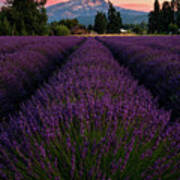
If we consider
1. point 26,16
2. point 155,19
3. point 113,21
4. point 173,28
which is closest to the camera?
point 26,16

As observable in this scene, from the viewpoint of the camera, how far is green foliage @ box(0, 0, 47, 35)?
33312 millimetres

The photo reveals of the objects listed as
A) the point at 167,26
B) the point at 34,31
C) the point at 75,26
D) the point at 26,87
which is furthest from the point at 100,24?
the point at 26,87

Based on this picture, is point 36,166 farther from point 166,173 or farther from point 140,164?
point 166,173

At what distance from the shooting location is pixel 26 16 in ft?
113

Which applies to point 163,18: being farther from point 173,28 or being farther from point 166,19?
point 173,28

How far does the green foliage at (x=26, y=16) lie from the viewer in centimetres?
3331

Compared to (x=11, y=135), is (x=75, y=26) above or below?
above

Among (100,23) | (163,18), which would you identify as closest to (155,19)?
(163,18)

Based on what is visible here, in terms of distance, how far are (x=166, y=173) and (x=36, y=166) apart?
2.57ft

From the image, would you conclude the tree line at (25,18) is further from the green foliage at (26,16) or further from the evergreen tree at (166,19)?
the evergreen tree at (166,19)

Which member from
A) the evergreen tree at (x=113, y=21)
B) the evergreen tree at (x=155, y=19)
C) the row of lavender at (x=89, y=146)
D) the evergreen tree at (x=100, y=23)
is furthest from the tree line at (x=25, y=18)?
the row of lavender at (x=89, y=146)

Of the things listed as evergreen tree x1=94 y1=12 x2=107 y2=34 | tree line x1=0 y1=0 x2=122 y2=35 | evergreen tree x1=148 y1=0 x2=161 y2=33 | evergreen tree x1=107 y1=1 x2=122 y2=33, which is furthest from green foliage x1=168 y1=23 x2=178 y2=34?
tree line x1=0 y1=0 x2=122 y2=35

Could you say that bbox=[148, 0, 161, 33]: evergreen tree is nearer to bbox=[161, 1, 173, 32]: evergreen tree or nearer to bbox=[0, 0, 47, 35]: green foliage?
bbox=[161, 1, 173, 32]: evergreen tree

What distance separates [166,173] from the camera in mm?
1336
